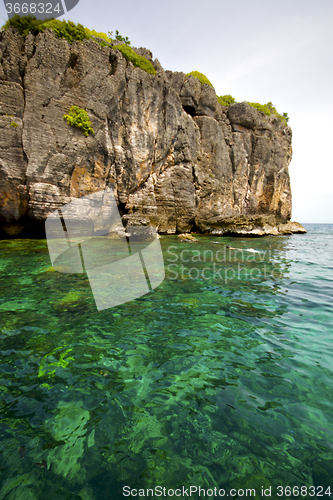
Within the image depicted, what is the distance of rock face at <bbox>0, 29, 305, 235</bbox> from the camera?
16078 mm

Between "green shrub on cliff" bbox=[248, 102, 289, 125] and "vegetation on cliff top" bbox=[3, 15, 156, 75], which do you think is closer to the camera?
"vegetation on cliff top" bbox=[3, 15, 156, 75]

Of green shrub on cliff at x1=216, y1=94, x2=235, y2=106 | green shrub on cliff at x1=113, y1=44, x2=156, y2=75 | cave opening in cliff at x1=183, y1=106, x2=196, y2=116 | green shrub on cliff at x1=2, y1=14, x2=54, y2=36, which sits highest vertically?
green shrub on cliff at x1=216, y1=94, x2=235, y2=106

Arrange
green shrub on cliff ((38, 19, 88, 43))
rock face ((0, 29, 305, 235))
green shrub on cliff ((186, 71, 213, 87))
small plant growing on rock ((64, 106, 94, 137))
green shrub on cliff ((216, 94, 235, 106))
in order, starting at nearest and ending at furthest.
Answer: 1. rock face ((0, 29, 305, 235))
2. green shrub on cliff ((38, 19, 88, 43))
3. small plant growing on rock ((64, 106, 94, 137))
4. green shrub on cliff ((186, 71, 213, 87))
5. green shrub on cliff ((216, 94, 235, 106))

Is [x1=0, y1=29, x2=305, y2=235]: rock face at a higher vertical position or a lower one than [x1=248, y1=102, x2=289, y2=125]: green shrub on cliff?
lower

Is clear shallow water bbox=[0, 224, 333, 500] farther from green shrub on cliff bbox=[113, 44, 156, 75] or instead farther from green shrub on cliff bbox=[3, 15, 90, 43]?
green shrub on cliff bbox=[113, 44, 156, 75]

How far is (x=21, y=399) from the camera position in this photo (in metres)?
3.10

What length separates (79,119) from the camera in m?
17.8

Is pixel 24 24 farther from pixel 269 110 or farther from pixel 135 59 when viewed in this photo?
pixel 269 110

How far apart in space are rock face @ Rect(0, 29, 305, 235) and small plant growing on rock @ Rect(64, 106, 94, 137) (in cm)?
46

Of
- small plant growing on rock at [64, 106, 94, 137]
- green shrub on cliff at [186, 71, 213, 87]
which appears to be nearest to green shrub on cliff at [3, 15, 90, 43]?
small plant growing on rock at [64, 106, 94, 137]

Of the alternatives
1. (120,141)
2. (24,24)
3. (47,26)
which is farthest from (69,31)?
(120,141)

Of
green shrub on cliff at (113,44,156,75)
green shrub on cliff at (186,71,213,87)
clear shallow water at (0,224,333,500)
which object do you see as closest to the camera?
clear shallow water at (0,224,333,500)

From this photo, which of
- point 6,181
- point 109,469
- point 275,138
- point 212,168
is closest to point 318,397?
Result: point 109,469

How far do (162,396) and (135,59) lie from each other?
27535 millimetres
